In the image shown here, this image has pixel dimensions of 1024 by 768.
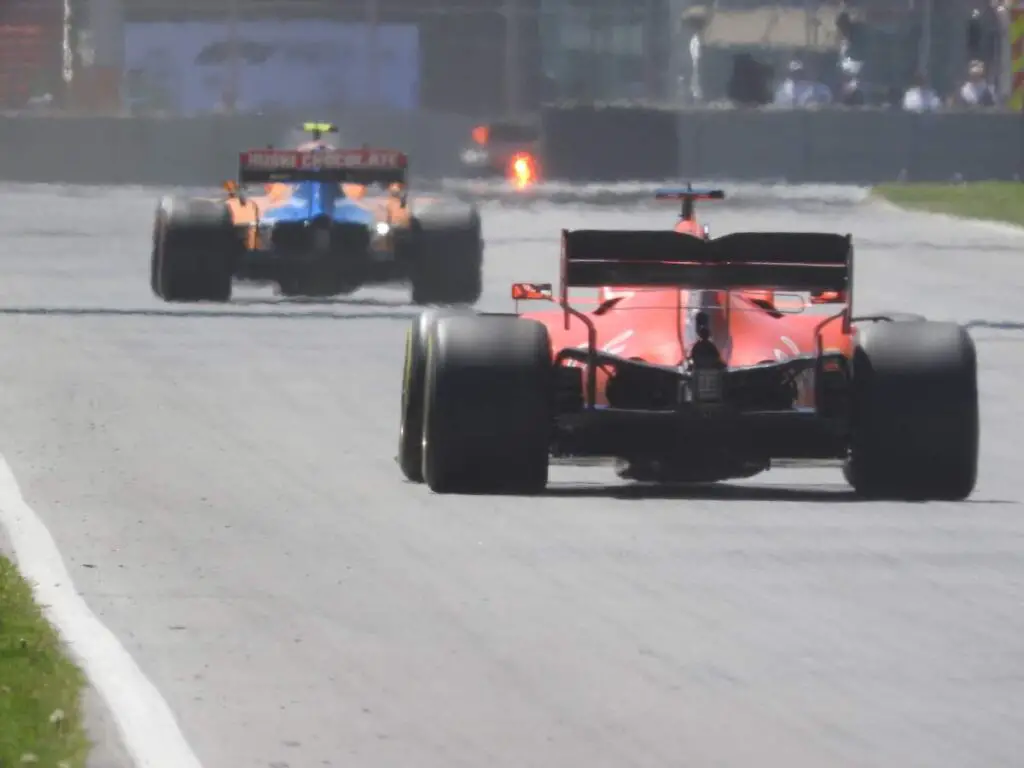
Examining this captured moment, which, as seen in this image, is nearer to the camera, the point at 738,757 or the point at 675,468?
the point at 738,757

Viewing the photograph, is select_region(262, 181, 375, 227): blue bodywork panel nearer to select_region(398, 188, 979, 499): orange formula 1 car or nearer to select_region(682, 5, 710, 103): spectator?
select_region(398, 188, 979, 499): orange formula 1 car

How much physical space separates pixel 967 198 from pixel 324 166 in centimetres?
2376

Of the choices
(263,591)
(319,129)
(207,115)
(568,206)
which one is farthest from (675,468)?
(207,115)

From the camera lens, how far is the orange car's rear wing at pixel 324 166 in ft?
74.5

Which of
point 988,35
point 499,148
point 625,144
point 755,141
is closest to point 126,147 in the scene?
point 499,148

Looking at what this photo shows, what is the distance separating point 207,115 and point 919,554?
1729 inches

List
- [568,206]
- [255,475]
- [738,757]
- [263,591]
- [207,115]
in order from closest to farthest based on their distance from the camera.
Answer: [738,757], [263,591], [255,475], [568,206], [207,115]

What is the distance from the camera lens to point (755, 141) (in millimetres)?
54188

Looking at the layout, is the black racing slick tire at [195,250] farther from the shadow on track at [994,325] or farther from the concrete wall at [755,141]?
the concrete wall at [755,141]

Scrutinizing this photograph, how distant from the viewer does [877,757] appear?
7.16 metres

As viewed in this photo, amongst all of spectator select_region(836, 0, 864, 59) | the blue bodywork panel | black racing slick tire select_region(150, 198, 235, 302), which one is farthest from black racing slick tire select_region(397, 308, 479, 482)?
spectator select_region(836, 0, 864, 59)

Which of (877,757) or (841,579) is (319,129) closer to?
(841,579)

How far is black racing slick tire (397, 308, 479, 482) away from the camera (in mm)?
11883

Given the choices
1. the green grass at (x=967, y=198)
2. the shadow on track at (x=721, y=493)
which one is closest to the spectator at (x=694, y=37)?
the green grass at (x=967, y=198)
